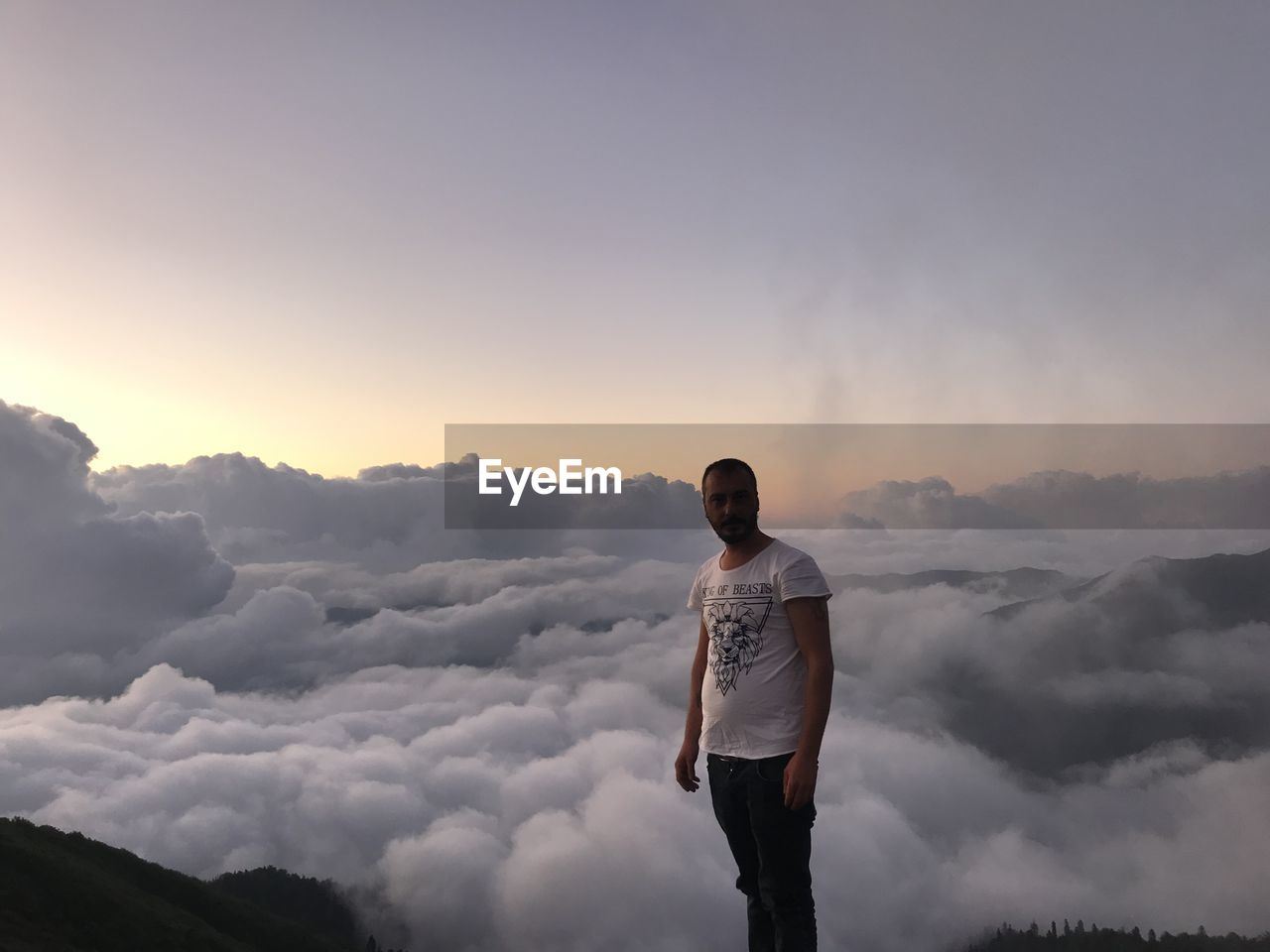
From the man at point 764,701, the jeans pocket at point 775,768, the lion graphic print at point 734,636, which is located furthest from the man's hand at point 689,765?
the jeans pocket at point 775,768

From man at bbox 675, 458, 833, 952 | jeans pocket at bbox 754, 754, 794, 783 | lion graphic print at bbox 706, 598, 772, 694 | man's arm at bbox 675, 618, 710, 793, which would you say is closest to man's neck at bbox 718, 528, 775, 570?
man at bbox 675, 458, 833, 952

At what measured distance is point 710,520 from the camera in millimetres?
6922

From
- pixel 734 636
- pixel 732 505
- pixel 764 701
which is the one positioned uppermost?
pixel 732 505

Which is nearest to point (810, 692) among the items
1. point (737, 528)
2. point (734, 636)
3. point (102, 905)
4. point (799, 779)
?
point (799, 779)

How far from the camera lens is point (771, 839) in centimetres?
650

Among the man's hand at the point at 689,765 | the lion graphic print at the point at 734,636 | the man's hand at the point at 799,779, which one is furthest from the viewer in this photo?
the man's hand at the point at 689,765

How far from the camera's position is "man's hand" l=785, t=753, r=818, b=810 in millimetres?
6184

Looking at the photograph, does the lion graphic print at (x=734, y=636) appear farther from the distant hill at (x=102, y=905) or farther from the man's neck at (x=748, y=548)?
the distant hill at (x=102, y=905)

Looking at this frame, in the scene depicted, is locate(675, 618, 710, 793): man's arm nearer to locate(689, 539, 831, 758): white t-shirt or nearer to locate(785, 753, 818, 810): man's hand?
locate(689, 539, 831, 758): white t-shirt

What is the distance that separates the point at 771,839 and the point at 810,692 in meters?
1.30

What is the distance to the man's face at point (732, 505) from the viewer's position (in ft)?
22.3

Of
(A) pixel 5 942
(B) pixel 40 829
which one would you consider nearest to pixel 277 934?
(B) pixel 40 829

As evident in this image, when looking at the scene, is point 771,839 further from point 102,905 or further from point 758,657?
point 102,905

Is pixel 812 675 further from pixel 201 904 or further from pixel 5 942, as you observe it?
pixel 201 904
